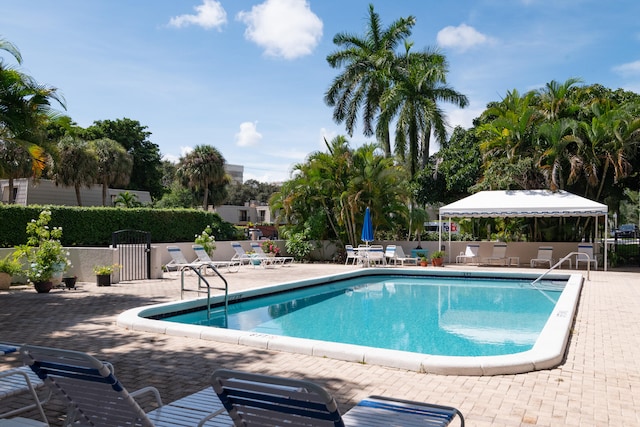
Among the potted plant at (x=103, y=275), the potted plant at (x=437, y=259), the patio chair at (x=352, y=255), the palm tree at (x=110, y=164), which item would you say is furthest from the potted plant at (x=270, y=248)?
the palm tree at (x=110, y=164)

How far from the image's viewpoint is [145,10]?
43.1 feet

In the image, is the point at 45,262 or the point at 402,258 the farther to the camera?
the point at 402,258

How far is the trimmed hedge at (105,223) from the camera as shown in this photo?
18.2 metres

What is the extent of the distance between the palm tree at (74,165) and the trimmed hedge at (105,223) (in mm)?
12047

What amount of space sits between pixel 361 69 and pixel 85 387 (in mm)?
26848

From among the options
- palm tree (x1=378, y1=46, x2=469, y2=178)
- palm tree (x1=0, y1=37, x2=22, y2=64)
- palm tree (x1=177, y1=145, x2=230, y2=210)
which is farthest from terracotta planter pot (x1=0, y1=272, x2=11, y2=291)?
palm tree (x1=177, y1=145, x2=230, y2=210)

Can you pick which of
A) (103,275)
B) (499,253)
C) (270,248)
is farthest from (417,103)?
(103,275)

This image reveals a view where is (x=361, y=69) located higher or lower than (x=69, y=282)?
higher

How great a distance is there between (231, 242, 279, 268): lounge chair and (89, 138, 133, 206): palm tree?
20.2 m

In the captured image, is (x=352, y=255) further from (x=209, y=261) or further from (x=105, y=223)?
(x=105, y=223)

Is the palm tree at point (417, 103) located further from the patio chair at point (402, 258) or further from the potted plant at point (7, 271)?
the potted plant at point (7, 271)

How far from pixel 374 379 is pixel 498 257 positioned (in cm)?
→ 1694

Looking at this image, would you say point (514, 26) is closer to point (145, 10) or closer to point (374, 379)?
point (145, 10)

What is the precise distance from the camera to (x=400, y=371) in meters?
5.62
